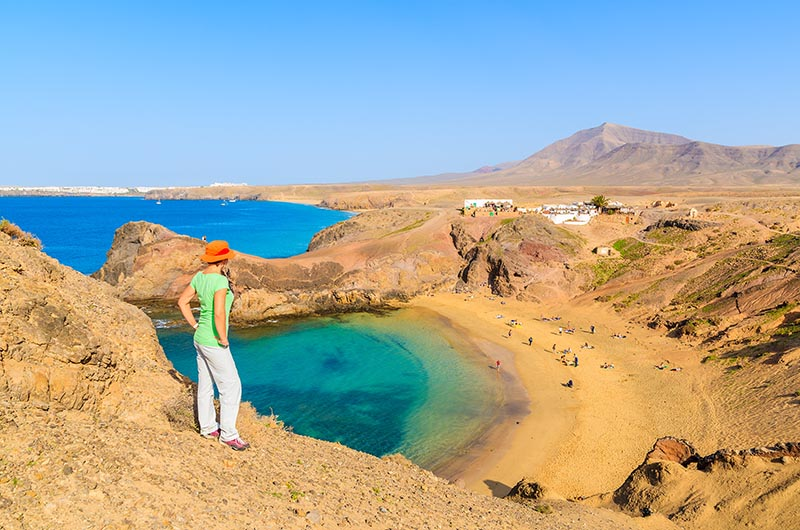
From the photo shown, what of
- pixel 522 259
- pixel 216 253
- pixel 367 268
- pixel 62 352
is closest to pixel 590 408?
pixel 216 253

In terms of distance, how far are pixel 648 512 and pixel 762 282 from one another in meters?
30.2

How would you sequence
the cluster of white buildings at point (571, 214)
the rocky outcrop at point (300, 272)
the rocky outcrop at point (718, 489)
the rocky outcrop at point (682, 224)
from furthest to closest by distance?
1. the cluster of white buildings at point (571, 214)
2. the rocky outcrop at point (682, 224)
3. the rocky outcrop at point (300, 272)
4. the rocky outcrop at point (718, 489)

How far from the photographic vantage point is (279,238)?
362ft

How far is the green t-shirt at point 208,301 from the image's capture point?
7859 millimetres

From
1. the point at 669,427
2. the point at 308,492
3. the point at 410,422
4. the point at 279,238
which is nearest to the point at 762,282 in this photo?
the point at 669,427

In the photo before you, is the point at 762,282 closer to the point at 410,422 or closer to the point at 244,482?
the point at 410,422

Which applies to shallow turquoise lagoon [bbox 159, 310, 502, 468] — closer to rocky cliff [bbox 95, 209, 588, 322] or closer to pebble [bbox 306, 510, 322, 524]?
rocky cliff [bbox 95, 209, 588, 322]

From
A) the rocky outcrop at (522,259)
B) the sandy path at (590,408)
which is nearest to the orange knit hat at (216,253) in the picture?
the sandy path at (590,408)

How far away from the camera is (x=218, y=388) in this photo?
795 centimetres

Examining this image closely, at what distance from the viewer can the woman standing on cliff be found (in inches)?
309

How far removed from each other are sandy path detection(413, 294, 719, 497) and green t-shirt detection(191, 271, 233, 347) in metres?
15.7

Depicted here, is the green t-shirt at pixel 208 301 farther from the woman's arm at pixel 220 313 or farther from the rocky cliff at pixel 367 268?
the rocky cliff at pixel 367 268

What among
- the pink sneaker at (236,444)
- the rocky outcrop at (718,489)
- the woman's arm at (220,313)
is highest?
the woman's arm at (220,313)

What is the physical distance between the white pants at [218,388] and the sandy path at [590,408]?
1426 centimetres
